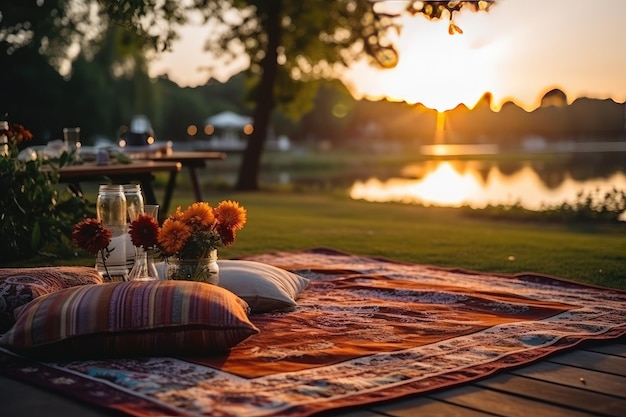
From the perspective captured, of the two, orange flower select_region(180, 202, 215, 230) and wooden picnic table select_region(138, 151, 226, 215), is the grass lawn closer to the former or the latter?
wooden picnic table select_region(138, 151, 226, 215)

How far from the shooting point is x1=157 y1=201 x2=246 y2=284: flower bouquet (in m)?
3.58

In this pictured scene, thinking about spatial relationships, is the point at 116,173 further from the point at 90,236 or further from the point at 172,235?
the point at 172,235

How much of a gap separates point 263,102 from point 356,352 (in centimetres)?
1254

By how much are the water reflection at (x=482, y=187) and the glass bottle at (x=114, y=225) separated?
7426mm

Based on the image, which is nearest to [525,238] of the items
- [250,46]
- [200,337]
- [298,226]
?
[298,226]

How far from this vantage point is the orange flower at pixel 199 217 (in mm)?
3580

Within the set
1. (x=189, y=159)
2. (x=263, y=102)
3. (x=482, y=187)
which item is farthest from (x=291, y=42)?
(x=189, y=159)

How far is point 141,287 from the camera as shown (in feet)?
10.2

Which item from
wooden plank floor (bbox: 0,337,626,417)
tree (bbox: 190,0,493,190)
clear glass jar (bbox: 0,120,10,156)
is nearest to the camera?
wooden plank floor (bbox: 0,337,626,417)

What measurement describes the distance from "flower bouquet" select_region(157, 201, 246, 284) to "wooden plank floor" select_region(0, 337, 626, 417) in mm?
981

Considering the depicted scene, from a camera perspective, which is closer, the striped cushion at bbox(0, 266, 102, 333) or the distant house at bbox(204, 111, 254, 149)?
the striped cushion at bbox(0, 266, 102, 333)

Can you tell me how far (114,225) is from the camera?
4.24 metres

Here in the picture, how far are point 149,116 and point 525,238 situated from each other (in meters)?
21.0

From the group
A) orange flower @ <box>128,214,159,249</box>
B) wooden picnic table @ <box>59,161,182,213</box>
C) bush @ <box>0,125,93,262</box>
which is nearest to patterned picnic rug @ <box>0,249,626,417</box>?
orange flower @ <box>128,214,159,249</box>
